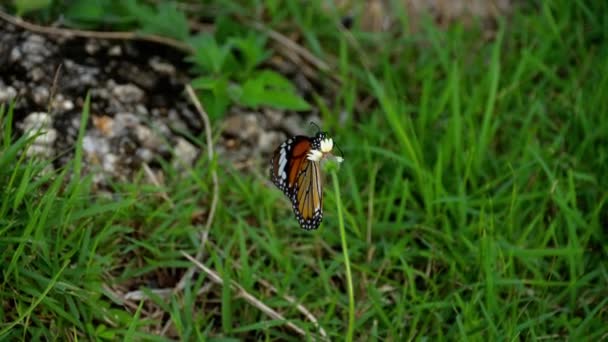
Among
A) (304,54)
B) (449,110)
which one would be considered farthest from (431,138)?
(304,54)

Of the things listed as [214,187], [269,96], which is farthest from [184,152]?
[269,96]

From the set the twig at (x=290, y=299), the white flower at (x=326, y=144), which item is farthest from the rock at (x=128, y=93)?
the white flower at (x=326, y=144)

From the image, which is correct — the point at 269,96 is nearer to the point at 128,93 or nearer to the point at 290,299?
the point at 128,93

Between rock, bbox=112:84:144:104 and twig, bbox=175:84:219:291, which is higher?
rock, bbox=112:84:144:104

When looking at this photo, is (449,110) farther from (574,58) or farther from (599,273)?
(599,273)

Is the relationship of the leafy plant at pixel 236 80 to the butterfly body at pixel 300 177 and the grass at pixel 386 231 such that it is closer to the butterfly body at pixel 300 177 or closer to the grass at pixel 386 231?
the grass at pixel 386 231

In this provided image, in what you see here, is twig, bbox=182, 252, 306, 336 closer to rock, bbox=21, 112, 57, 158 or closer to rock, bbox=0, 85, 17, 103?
rock, bbox=21, 112, 57, 158

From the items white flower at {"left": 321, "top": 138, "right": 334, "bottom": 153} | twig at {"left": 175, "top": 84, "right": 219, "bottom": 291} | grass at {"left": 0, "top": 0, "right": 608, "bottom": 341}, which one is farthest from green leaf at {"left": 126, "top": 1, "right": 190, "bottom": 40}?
white flower at {"left": 321, "top": 138, "right": 334, "bottom": 153}
